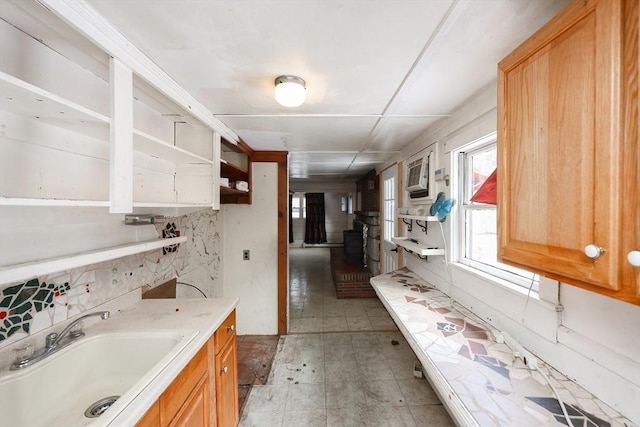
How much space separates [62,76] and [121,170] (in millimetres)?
529

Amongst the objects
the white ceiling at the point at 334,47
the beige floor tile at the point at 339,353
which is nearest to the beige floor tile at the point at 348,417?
the beige floor tile at the point at 339,353

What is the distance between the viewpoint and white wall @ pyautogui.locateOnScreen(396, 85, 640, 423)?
83 cm

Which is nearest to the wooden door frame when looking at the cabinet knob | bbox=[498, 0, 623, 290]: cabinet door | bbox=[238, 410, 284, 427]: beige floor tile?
bbox=[238, 410, 284, 427]: beige floor tile

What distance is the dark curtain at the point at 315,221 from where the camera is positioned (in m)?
8.08

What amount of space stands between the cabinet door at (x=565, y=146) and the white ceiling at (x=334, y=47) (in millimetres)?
221

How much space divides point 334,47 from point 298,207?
23.8 ft

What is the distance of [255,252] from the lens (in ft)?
10.0

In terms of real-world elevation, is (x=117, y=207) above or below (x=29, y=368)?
above

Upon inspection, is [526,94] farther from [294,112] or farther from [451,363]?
[294,112]

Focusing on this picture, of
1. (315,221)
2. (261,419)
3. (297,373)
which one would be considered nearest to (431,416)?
(297,373)

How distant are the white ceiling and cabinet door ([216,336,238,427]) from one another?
1.58 metres

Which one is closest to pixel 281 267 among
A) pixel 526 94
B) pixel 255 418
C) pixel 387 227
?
pixel 255 418

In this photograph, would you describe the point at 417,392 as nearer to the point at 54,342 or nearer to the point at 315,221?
the point at 54,342

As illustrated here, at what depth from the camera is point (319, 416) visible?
181 cm
